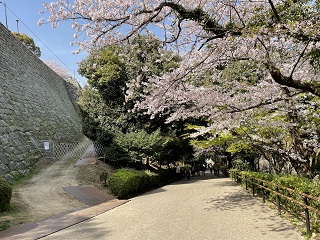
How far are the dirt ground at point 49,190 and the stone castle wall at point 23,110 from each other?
943 mm

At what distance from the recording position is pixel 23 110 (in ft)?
49.6

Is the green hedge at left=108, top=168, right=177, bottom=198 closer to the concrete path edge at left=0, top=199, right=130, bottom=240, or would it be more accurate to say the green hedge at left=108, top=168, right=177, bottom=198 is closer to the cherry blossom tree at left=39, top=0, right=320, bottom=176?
the concrete path edge at left=0, top=199, right=130, bottom=240

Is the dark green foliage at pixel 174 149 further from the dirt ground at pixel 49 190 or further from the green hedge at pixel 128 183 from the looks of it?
the dirt ground at pixel 49 190

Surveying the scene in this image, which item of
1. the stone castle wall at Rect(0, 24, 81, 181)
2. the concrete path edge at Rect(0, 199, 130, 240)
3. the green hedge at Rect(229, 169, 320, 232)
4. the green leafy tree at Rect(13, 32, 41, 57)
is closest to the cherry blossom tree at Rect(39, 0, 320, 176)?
the green hedge at Rect(229, 169, 320, 232)

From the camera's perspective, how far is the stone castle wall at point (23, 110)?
11.9 metres

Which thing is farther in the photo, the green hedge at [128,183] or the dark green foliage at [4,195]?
the green hedge at [128,183]

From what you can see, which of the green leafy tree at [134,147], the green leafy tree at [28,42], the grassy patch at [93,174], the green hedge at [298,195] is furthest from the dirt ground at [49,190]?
the green leafy tree at [28,42]

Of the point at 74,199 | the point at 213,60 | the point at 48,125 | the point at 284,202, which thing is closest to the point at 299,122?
the point at 284,202

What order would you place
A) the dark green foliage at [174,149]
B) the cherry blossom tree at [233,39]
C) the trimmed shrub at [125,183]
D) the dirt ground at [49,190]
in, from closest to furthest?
the cherry blossom tree at [233,39] < the dirt ground at [49,190] < the trimmed shrub at [125,183] < the dark green foliage at [174,149]

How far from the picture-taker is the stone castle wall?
39.2ft

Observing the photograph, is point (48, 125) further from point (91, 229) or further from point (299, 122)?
point (299, 122)

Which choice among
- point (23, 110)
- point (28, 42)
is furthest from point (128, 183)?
point (28, 42)

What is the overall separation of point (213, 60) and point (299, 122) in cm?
449

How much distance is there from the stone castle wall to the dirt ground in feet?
3.09
